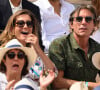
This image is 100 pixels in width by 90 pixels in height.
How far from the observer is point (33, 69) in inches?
140

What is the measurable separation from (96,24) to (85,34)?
A: 253 millimetres

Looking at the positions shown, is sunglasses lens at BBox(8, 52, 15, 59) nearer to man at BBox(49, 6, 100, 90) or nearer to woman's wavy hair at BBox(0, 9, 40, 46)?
woman's wavy hair at BBox(0, 9, 40, 46)

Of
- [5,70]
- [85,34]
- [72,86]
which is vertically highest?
[85,34]

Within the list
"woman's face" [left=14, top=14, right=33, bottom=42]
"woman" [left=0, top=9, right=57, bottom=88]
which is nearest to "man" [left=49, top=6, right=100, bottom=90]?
"woman" [left=0, top=9, right=57, bottom=88]

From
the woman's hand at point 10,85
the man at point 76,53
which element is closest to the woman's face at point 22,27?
the man at point 76,53

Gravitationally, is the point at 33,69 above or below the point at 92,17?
below

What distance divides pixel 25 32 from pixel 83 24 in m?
0.62

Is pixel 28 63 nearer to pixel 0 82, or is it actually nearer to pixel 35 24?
pixel 0 82

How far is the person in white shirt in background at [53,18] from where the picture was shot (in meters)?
4.61

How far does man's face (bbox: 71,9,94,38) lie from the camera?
360 centimetres

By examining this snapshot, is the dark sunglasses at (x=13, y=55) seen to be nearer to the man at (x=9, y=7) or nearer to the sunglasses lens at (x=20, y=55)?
the sunglasses lens at (x=20, y=55)

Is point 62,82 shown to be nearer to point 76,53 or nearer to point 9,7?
point 76,53

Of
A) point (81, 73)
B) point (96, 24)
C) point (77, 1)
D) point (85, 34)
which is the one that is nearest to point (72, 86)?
point (81, 73)

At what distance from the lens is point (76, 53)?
3.61m
